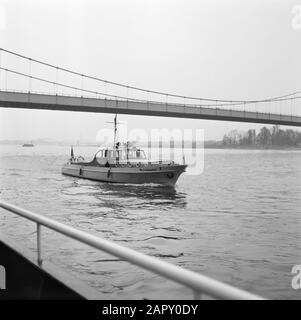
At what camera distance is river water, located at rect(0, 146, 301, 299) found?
795 cm

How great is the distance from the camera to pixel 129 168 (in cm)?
2941

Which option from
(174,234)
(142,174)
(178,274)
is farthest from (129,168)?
(178,274)

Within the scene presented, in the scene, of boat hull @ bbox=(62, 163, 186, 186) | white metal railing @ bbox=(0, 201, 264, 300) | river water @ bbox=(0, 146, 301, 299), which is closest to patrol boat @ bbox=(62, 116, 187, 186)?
boat hull @ bbox=(62, 163, 186, 186)

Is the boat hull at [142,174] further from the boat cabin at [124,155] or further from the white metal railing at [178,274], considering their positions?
the white metal railing at [178,274]

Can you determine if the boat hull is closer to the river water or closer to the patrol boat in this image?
the patrol boat

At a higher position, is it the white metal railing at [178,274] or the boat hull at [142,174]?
the white metal railing at [178,274]

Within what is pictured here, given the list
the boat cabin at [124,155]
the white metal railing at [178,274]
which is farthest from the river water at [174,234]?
the boat cabin at [124,155]

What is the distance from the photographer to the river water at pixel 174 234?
795cm

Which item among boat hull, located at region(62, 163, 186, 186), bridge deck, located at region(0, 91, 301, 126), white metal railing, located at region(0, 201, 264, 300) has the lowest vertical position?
boat hull, located at region(62, 163, 186, 186)

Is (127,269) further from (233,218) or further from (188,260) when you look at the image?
(233,218)

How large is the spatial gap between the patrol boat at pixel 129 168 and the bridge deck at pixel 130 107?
17.2 m

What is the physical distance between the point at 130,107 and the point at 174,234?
44.0 meters

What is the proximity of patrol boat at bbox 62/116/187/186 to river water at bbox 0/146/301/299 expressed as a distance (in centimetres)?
155

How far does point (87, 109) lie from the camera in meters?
54.2
